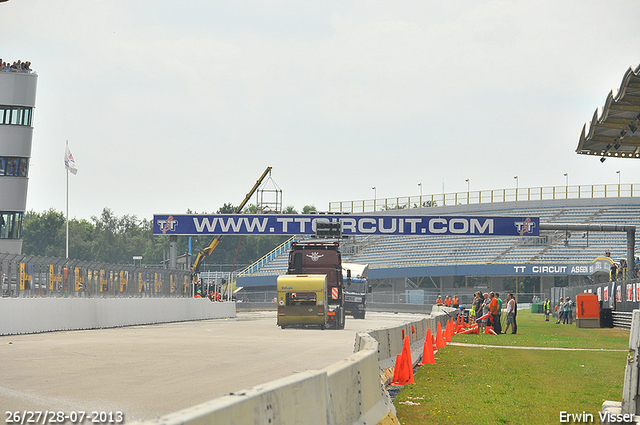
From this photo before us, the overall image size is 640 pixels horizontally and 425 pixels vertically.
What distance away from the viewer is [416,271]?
3068 inches

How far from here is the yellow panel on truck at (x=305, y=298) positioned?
3247 centimetres

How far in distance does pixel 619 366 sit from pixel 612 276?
2927cm

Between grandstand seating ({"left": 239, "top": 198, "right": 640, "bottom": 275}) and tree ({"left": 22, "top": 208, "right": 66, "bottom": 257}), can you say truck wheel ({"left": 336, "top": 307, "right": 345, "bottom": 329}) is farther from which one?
tree ({"left": 22, "top": 208, "right": 66, "bottom": 257})

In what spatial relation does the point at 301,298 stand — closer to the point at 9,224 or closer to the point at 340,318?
the point at 340,318

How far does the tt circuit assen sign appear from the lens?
51969mm

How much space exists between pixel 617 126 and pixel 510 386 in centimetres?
1765

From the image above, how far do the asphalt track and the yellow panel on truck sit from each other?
28.3 feet

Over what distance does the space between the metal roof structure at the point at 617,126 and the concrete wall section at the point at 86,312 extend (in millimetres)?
18344

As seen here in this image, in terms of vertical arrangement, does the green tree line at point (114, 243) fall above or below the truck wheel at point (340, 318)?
above

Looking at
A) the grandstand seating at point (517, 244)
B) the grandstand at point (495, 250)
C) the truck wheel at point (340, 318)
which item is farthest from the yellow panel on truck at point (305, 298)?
the grandstand at point (495, 250)

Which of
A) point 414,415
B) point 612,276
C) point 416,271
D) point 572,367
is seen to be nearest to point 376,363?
point 414,415

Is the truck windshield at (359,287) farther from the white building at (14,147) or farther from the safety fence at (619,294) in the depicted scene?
the white building at (14,147)

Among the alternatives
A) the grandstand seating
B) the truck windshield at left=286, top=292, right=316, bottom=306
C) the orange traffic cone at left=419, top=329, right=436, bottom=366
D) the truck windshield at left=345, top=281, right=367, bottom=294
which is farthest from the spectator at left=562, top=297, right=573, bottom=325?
the orange traffic cone at left=419, top=329, right=436, bottom=366

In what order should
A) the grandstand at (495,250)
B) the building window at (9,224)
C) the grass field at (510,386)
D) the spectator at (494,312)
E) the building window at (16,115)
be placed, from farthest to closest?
the grandstand at (495,250)
the building window at (9,224)
the building window at (16,115)
the spectator at (494,312)
the grass field at (510,386)
